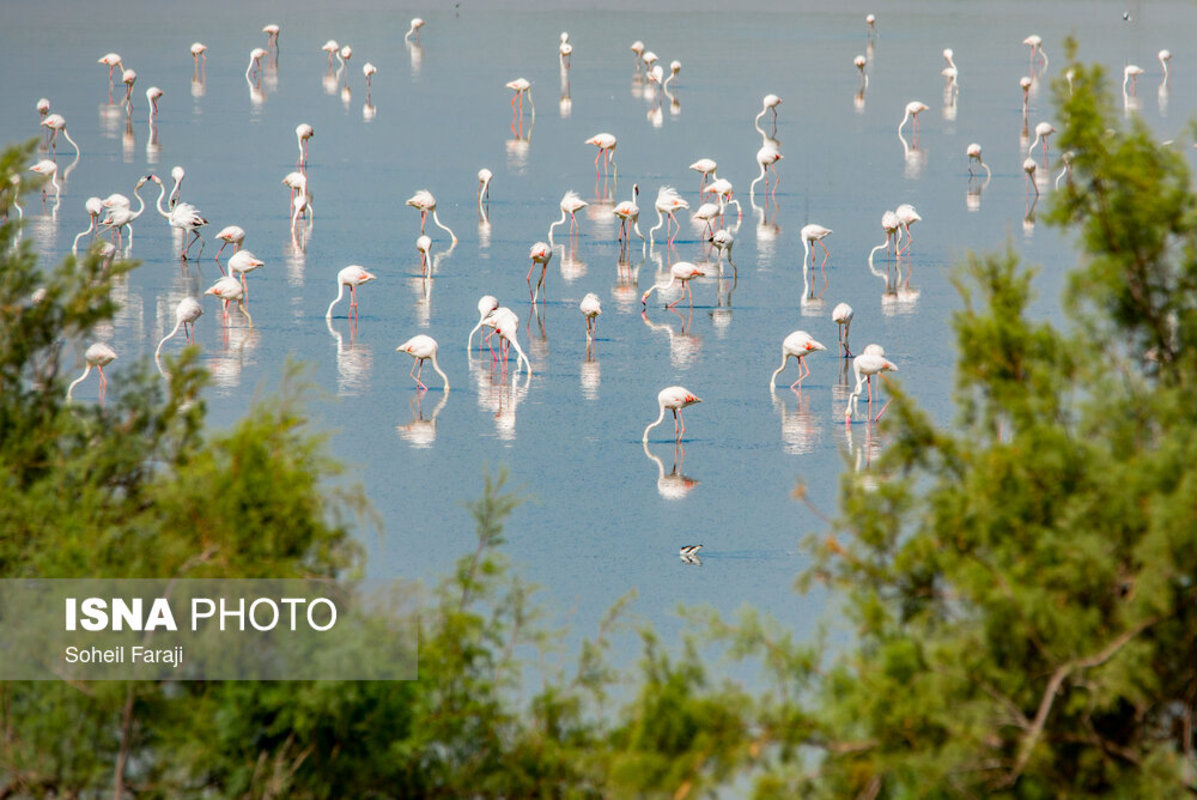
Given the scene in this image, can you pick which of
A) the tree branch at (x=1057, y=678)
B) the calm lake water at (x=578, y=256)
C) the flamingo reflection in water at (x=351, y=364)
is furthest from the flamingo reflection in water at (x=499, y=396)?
the tree branch at (x=1057, y=678)

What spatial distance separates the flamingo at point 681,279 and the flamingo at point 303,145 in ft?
22.6

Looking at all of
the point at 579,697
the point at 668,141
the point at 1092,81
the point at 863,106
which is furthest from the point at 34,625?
the point at 863,106

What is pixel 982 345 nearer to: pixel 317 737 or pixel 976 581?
pixel 976 581

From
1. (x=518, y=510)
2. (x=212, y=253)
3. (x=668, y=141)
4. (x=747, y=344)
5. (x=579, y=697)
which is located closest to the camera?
(x=579, y=697)

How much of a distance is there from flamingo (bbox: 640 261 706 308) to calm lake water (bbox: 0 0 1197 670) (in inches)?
5.1

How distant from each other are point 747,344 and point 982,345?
7587 millimetres

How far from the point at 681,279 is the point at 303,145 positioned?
8513 mm

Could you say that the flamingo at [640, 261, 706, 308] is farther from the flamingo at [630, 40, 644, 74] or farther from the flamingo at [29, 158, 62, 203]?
the flamingo at [630, 40, 644, 74]

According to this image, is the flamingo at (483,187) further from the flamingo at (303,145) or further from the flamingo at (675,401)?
the flamingo at (675,401)

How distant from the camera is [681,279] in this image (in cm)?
1269

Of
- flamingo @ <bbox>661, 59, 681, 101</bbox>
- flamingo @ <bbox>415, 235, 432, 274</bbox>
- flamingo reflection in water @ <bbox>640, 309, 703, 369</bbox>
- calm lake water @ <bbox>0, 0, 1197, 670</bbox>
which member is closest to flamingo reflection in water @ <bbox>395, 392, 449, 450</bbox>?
calm lake water @ <bbox>0, 0, 1197, 670</bbox>

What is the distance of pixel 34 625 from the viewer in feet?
13.8

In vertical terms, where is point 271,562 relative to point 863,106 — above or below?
below

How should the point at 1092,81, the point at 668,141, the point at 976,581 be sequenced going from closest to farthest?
1. the point at 976,581
2. the point at 1092,81
3. the point at 668,141
